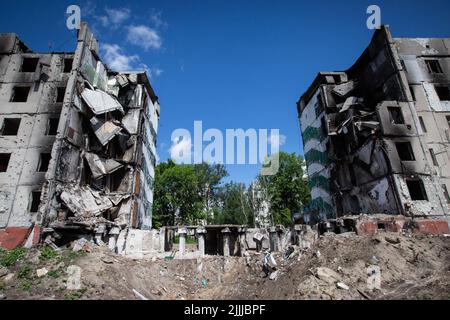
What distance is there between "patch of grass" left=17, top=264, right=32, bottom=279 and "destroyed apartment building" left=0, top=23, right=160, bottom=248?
4.11 metres

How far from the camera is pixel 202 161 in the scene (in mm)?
44469

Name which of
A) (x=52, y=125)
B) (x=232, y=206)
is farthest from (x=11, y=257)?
(x=232, y=206)

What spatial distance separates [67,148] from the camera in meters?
17.4

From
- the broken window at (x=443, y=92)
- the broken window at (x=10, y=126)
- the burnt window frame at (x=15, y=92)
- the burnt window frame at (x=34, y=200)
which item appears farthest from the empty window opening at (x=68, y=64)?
the broken window at (x=443, y=92)

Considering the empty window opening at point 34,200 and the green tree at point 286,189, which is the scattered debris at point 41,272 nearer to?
the empty window opening at point 34,200

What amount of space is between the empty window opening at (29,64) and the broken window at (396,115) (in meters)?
27.9

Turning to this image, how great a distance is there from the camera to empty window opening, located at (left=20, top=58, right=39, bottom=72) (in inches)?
834

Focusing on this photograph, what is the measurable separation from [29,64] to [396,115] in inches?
1153

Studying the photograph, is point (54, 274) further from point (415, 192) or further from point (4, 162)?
point (415, 192)

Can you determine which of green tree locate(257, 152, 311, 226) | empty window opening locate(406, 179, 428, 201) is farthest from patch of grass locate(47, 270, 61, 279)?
green tree locate(257, 152, 311, 226)

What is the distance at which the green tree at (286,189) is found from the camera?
37812 millimetres

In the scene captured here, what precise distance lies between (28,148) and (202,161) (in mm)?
28124
